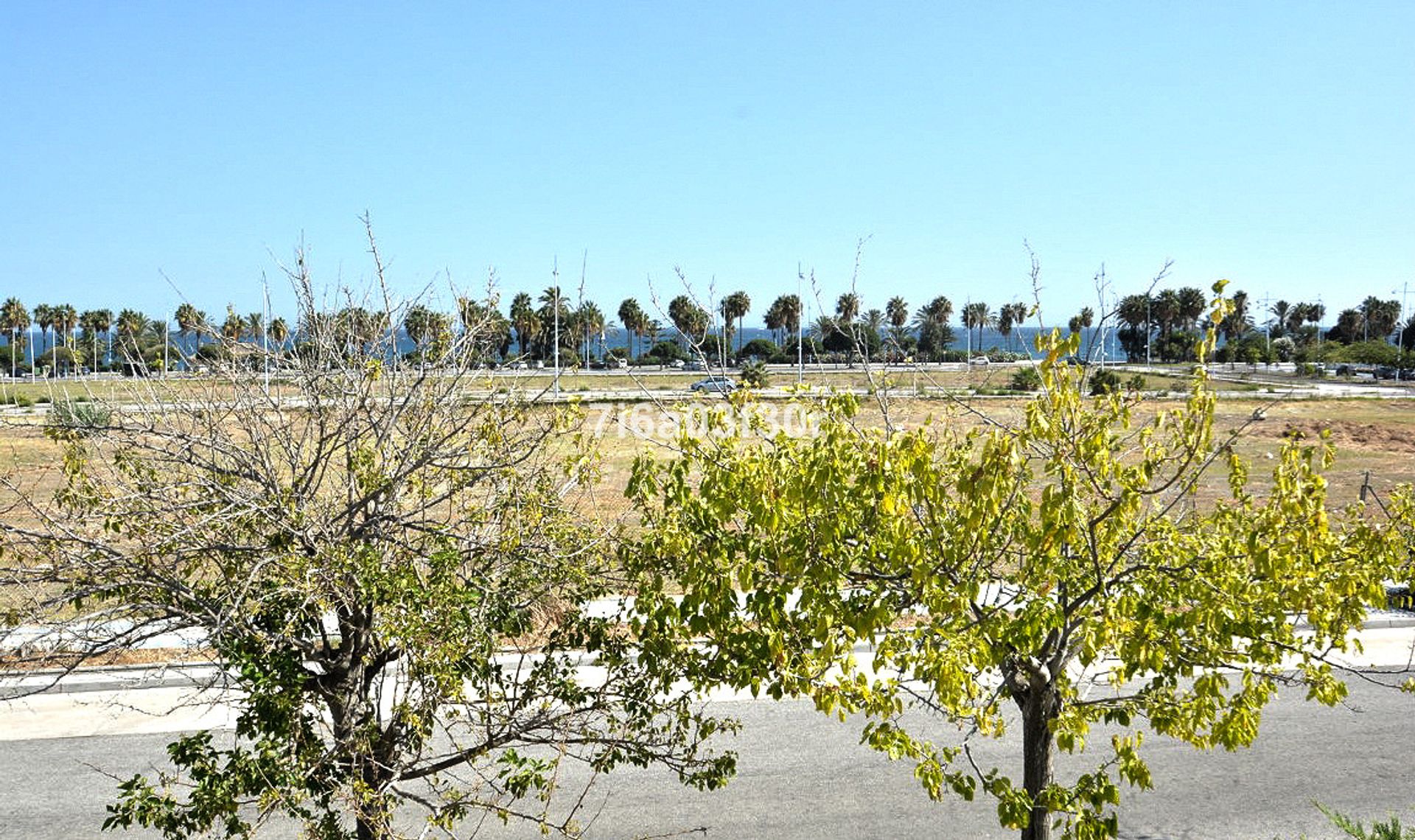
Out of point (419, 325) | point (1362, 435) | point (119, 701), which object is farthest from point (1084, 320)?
point (1362, 435)

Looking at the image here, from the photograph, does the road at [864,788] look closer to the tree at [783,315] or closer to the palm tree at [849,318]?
the palm tree at [849,318]

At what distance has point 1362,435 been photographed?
140 feet

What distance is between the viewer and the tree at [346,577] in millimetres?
6438

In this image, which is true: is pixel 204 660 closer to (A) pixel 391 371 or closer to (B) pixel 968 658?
(A) pixel 391 371

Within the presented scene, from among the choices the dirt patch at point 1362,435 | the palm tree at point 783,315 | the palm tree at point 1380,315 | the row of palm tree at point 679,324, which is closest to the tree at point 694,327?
the row of palm tree at point 679,324

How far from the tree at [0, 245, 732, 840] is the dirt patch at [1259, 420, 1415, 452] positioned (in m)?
37.8

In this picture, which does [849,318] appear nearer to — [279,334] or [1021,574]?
[1021,574]

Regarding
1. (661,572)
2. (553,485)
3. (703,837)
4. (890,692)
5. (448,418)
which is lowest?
(703,837)

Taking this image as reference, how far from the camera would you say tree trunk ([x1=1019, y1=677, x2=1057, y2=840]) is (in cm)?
697

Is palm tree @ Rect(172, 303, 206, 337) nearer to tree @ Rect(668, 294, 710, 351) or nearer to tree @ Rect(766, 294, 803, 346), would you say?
tree @ Rect(668, 294, 710, 351)

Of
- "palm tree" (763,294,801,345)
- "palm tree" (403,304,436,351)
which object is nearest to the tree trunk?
"palm tree" (403,304,436,351)

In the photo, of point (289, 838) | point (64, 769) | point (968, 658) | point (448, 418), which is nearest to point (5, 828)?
point (64, 769)

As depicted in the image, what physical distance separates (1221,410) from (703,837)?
49189 millimetres

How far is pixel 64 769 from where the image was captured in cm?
1120
